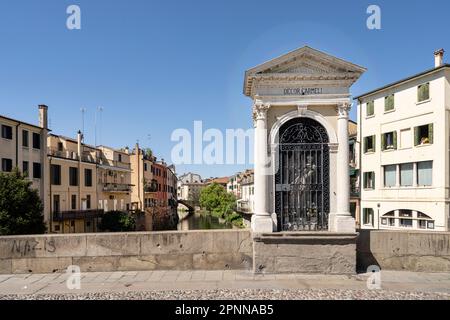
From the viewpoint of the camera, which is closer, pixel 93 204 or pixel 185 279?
pixel 185 279

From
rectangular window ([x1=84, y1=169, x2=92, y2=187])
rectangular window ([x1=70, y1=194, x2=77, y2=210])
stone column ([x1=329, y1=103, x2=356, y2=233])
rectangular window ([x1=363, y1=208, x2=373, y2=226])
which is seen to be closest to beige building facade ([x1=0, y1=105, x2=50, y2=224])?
rectangular window ([x1=70, y1=194, x2=77, y2=210])

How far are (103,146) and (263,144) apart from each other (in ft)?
121

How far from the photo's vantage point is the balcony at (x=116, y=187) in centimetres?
3989

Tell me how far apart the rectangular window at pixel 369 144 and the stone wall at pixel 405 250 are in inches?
828

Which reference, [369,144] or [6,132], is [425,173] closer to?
[369,144]

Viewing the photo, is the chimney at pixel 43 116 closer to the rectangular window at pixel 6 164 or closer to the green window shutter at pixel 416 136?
the rectangular window at pixel 6 164

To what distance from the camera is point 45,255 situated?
9148 mm

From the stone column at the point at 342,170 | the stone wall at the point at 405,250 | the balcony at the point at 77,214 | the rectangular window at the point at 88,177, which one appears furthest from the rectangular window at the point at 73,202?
the stone wall at the point at 405,250

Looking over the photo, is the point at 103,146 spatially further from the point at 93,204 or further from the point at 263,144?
the point at 263,144

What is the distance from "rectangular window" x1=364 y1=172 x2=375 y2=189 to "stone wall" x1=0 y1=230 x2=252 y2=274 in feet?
75.1

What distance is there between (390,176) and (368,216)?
437 cm

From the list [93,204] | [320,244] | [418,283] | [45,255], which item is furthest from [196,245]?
[93,204]

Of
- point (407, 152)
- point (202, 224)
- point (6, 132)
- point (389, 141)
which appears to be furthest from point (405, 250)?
point (202, 224)

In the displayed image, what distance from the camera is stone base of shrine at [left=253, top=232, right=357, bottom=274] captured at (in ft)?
28.7
